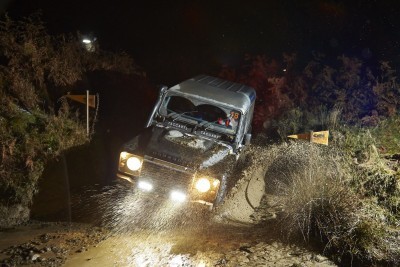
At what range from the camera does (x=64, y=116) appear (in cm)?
761

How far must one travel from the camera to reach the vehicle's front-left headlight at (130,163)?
199 inches

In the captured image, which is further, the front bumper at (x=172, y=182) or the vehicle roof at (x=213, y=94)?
the vehicle roof at (x=213, y=94)

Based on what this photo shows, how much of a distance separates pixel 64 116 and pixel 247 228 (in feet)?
15.7

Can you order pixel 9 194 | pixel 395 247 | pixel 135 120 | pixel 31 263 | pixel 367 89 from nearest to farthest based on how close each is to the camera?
pixel 31 263 → pixel 395 247 → pixel 9 194 → pixel 135 120 → pixel 367 89

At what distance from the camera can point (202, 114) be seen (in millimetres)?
6395

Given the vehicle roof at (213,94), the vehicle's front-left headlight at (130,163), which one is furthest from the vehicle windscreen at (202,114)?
the vehicle's front-left headlight at (130,163)

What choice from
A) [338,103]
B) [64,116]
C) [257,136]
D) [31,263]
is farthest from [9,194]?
[338,103]

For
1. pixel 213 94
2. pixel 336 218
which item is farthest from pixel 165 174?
pixel 336 218

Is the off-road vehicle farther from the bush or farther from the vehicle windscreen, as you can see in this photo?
the bush

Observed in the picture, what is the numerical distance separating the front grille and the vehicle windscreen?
1.38m

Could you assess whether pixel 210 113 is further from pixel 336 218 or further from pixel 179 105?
pixel 336 218

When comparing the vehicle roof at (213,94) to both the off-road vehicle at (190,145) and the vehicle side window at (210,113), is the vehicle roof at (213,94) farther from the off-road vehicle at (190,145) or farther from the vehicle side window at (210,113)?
the vehicle side window at (210,113)

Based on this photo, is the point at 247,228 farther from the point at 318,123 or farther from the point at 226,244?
the point at 318,123

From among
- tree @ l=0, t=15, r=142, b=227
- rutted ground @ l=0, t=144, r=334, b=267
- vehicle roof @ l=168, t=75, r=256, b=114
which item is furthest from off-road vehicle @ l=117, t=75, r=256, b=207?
tree @ l=0, t=15, r=142, b=227
